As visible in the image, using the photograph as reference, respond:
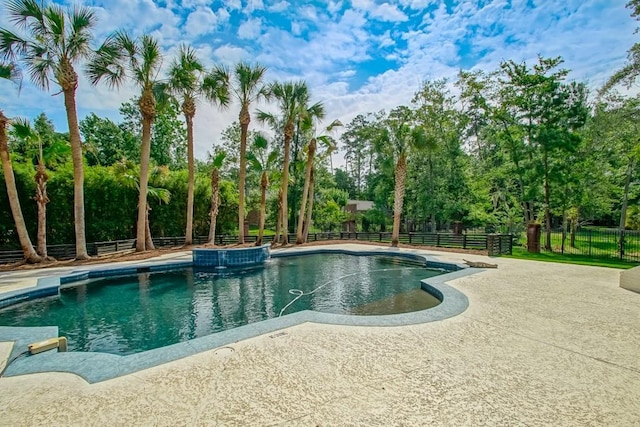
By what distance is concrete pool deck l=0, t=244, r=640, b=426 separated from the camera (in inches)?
94.4

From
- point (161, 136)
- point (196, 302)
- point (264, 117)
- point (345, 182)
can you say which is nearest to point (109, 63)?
point (264, 117)

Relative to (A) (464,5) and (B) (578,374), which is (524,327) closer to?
(B) (578,374)

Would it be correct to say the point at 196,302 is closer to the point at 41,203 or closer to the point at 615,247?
the point at 41,203

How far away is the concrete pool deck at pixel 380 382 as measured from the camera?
240 cm

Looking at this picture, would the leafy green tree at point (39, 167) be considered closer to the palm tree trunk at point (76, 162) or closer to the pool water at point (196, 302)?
the palm tree trunk at point (76, 162)

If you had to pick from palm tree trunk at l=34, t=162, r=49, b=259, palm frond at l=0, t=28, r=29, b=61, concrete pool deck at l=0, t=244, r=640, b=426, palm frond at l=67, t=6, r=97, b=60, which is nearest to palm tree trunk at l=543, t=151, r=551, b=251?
concrete pool deck at l=0, t=244, r=640, b=426

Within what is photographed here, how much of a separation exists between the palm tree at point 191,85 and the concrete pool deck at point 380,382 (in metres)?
12.2

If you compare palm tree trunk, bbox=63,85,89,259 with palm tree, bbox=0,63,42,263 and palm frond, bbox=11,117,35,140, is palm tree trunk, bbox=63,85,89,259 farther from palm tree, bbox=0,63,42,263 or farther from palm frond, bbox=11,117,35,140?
palm tree, bbox=0,63,42,263

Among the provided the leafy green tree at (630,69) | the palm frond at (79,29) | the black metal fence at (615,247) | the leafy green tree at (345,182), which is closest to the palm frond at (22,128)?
the palm frond at (79,29)

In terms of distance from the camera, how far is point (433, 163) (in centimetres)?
2130

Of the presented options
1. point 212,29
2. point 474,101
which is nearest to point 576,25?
point 474,101

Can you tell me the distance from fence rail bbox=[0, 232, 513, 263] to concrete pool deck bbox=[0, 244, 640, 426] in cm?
934

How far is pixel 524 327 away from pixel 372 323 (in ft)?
7.32

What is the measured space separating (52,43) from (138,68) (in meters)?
2.74
